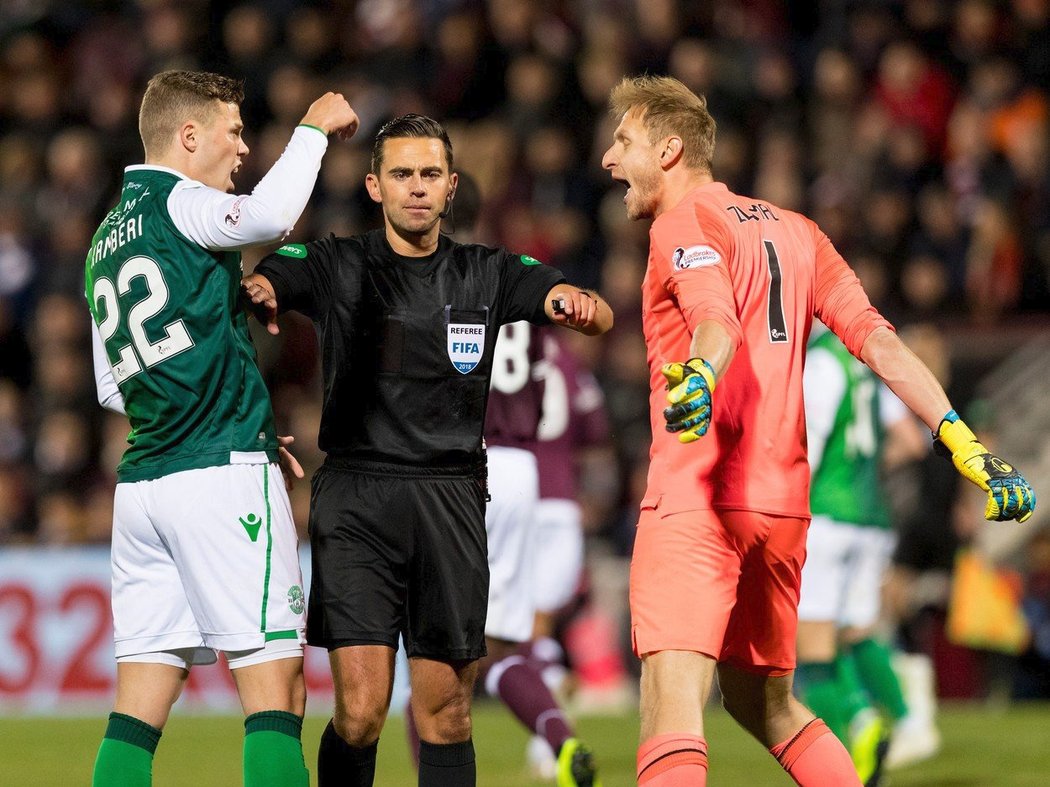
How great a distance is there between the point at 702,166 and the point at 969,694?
8389 mm

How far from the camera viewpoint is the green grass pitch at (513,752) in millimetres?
8117

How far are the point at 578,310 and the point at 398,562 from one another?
3.12ft

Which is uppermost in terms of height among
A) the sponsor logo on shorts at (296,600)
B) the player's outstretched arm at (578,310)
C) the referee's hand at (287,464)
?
the player's outstretched arm at (578,310)

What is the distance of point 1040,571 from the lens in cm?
1199

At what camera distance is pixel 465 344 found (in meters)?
5.27

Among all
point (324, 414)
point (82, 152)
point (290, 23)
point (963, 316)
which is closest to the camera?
point (324, 414)

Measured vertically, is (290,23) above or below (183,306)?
above

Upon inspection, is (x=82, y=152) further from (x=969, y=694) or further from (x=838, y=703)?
(x=838, y=703)

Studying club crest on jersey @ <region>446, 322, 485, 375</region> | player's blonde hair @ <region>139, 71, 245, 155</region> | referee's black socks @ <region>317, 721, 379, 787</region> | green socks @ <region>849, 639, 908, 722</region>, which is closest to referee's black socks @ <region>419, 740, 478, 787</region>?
referee's black socks @ <region>317, 721, 379, 787</region>

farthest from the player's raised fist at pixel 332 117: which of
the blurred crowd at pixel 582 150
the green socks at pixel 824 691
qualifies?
the blurred crowd at pixel 582 150

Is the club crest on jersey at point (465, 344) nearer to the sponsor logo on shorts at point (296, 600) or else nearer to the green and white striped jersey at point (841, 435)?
the sponsor logo on shorts at point (296, 600)

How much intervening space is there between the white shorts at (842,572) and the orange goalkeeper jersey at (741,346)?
7.76 feet

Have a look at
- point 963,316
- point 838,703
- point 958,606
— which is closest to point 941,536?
point 958,606

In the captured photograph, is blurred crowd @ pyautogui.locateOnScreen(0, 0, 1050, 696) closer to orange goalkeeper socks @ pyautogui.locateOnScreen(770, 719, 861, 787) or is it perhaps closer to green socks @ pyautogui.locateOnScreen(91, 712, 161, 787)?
orange goalkeeper socks @ pyautogui.locateOnScreen(770, 719, 861, 787)
